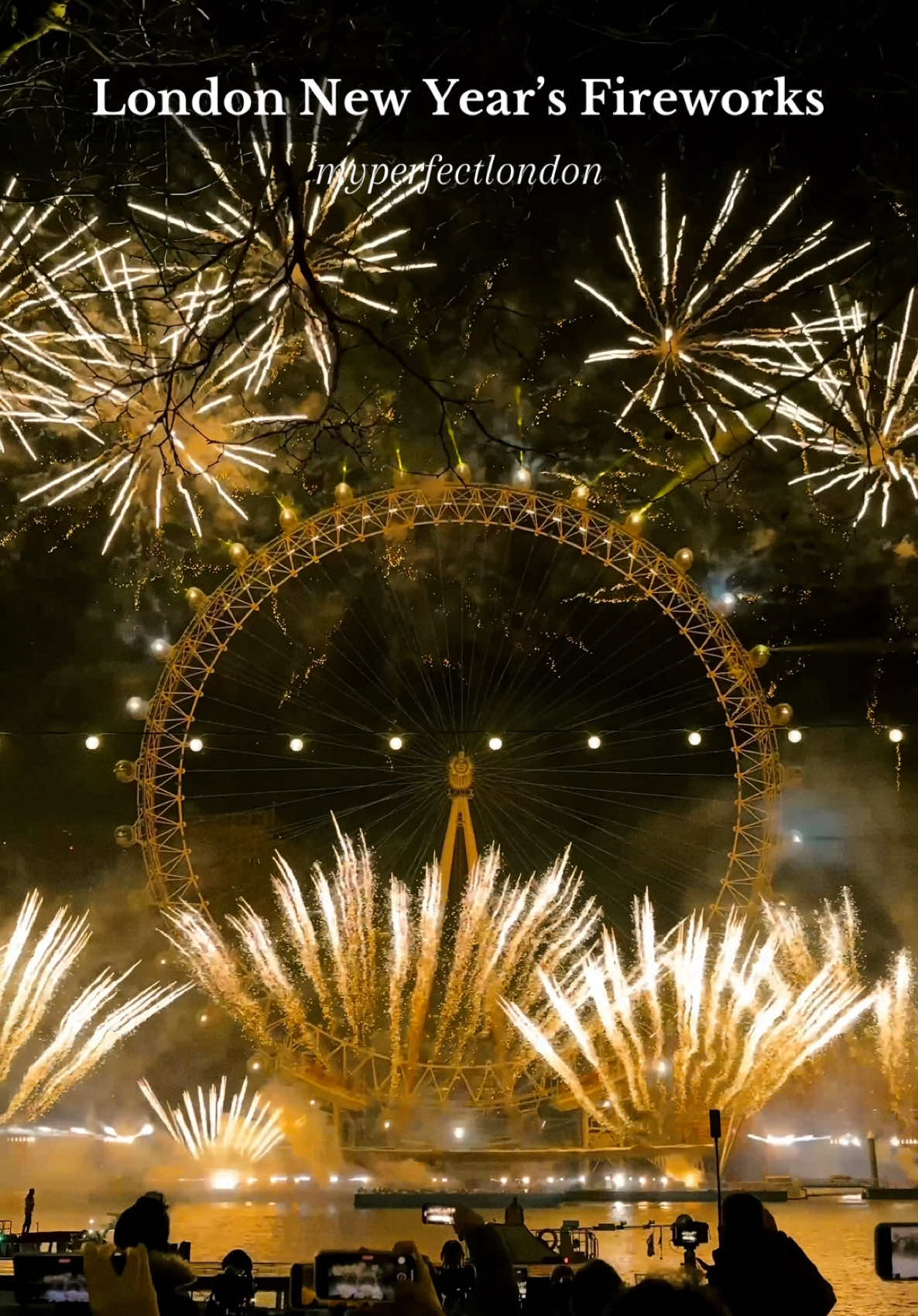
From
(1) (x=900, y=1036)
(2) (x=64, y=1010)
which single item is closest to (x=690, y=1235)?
(2) (x=64, y=1010)

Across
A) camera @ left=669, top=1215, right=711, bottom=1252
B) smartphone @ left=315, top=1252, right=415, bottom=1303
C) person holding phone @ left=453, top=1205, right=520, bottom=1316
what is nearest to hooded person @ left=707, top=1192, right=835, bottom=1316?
person holding phone @ left=453, top=1205, right=520, bottom=1316

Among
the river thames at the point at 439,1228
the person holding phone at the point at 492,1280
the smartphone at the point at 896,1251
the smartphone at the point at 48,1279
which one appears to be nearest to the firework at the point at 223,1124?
the river thames at the point at 439,1228

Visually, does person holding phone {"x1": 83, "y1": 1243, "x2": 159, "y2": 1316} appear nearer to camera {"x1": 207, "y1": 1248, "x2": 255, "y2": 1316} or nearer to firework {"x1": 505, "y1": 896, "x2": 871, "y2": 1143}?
camera {"x1": 207, "y1": 1248, "x2": 255, "y2": 1316}

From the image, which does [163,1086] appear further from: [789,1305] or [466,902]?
[789,1305]

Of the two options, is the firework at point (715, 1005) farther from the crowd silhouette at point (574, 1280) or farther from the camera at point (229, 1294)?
the crowd silhouette at point (574, 1280)

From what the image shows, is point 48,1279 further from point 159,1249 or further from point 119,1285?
point 119,1285
